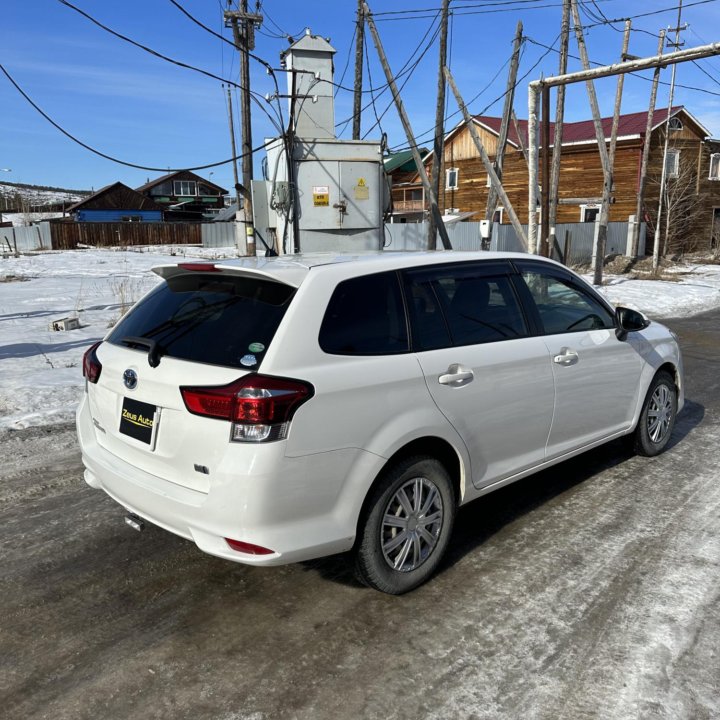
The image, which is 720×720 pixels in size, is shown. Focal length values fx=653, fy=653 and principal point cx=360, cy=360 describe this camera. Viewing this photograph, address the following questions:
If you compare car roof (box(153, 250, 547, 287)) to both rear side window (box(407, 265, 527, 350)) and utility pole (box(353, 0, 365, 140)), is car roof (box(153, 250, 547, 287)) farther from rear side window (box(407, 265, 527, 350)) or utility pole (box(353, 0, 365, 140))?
utility pole (box(353, 0, 365, 140))

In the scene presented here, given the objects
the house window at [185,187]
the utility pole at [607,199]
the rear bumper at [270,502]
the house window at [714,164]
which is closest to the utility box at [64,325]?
the rear bumper at [270,502]

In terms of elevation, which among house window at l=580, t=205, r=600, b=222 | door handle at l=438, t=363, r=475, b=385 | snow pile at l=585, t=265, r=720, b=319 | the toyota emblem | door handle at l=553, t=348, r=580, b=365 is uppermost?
house window at l=580, t=205, r=600, b=222

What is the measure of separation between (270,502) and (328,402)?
480mm

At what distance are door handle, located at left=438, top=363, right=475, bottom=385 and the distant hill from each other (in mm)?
99224

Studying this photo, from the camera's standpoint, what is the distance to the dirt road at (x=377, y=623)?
99.9 inches

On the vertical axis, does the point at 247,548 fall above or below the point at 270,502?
below

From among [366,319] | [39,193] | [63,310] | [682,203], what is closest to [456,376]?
[366,319]

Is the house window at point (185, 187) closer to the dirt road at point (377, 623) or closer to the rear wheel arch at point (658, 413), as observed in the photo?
the dirt road at point (377, 623)

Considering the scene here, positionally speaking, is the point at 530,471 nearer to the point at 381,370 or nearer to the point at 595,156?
the point at 381,370

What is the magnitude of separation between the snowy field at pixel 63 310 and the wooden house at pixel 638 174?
20.1ft

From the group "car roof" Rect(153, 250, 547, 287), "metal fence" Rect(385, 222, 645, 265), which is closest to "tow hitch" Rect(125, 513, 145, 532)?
"car roof" Rect(153, 250, 547, 287)

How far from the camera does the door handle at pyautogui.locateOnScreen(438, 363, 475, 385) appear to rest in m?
3.28

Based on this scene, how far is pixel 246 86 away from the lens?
14.6 metres

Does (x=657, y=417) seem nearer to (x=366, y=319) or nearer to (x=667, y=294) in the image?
(x=366, y=319)
